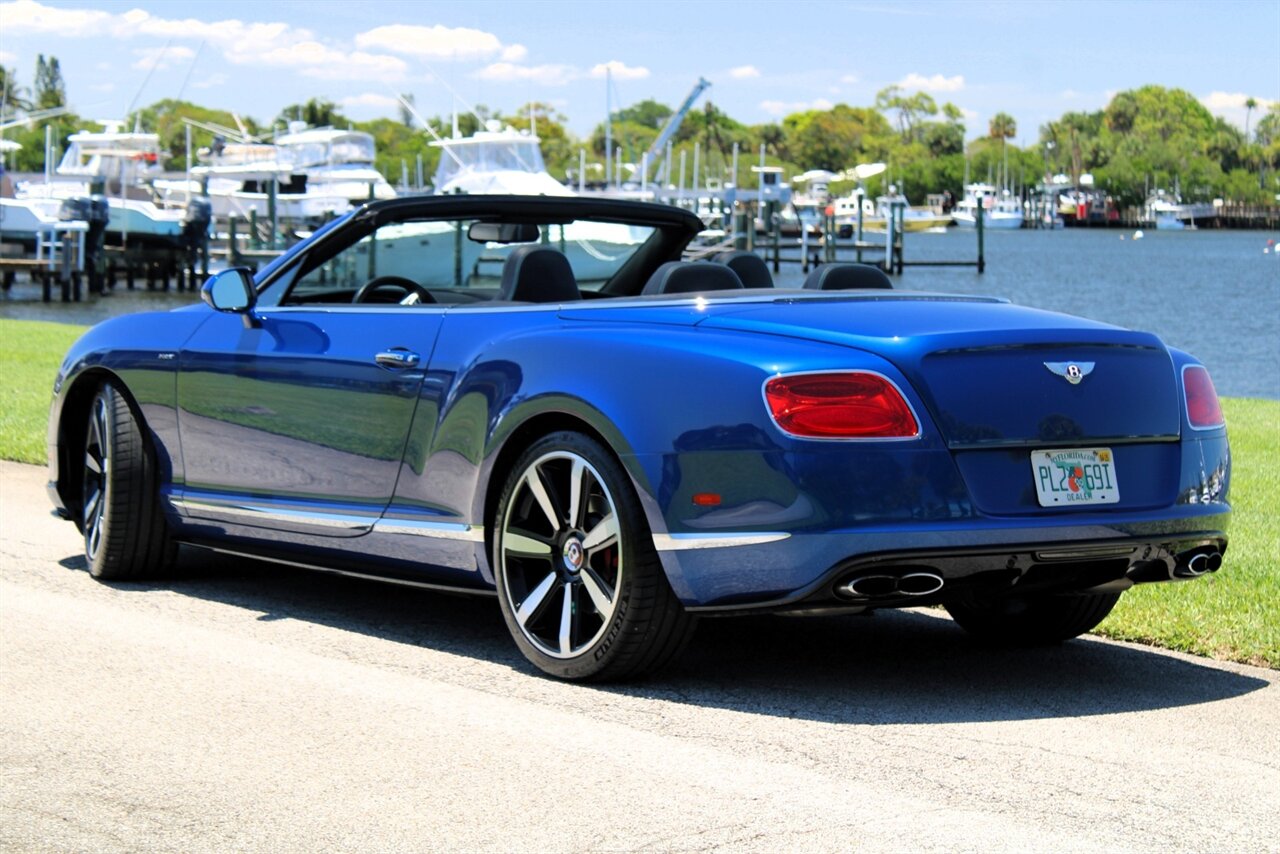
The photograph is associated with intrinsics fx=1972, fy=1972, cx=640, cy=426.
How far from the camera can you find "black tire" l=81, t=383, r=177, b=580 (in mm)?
7418

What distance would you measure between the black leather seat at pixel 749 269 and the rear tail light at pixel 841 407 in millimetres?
1715

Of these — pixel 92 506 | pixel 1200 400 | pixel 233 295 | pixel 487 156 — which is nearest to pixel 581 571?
pixel 1200 400

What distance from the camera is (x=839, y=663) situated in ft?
20.1

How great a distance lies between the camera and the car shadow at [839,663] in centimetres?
549

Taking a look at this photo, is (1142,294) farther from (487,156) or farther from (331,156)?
(331,156)

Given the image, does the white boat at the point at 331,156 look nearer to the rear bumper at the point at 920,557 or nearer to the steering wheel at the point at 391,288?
the steering wheel at the point at 391,288

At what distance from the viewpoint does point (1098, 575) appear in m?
5.48

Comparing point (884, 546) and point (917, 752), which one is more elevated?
point (884, 546)

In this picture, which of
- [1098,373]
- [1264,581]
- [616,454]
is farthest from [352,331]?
[1264,581]

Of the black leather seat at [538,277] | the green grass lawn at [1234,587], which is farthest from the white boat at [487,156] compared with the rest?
the black leather seat at [538,277]

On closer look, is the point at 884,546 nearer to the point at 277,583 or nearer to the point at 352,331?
the point at 352,331

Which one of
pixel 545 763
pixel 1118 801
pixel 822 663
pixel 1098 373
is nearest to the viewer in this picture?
pixel 1118 801

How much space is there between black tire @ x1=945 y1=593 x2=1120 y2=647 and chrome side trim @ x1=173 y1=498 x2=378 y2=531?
1954 mm

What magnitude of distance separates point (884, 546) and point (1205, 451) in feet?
3.97
